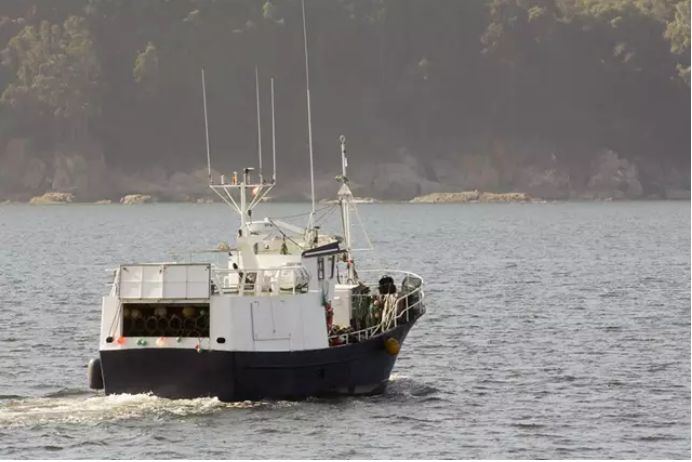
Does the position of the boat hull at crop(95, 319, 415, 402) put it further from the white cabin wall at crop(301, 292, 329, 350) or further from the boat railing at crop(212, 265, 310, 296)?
the boat railing at crop(212, 265, 310, 296)

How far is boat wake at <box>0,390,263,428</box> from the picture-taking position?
39531mm

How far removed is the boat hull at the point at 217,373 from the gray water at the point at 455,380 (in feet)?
0.99

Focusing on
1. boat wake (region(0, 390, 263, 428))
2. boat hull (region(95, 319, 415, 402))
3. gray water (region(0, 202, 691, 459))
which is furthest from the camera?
boat hull (region(95, 319, 415, 402))

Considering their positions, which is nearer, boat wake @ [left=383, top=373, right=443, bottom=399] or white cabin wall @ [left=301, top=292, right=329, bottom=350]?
white cabin wall @ [left=301, top=292, right=329, bottom=350]

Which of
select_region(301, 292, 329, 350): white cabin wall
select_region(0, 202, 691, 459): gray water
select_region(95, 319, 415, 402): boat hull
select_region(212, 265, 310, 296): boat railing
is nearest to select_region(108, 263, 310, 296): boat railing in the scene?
select_region(212, 265, 310, 296): boat railing

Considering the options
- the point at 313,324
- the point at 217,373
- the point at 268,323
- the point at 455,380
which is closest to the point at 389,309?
the point at 455,380

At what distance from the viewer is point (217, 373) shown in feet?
131

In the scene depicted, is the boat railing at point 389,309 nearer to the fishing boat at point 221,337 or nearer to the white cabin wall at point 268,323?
the fishing boat at point 221,337

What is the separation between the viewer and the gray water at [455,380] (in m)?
38.1

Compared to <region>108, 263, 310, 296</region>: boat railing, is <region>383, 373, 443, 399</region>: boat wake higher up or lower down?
lower down

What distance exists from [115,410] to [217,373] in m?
2.37

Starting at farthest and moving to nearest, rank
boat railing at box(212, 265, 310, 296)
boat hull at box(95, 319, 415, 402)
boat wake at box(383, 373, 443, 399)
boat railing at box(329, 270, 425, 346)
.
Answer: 1. boat wake at box(383, 373, 443, 399)
2. boat railing at box(329, 270, 425, 346)
3. boat railing at box(212, 265, 310, 296)
4. boat hull at box(95, 319, 415, 402)

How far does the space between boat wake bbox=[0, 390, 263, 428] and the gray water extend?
0.04 metres

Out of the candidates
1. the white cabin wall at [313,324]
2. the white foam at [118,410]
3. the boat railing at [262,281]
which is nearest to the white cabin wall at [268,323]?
the white cabin wall at [313,324]
